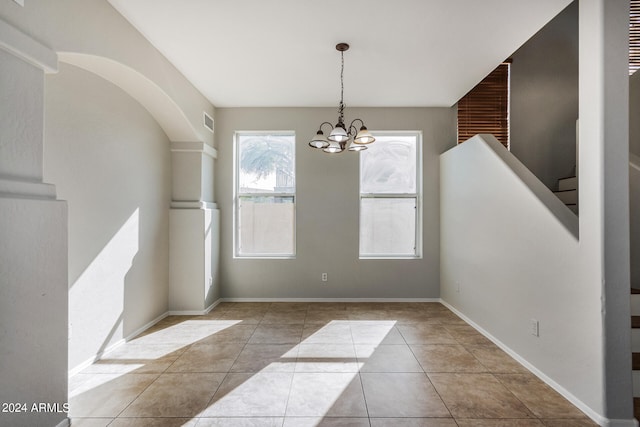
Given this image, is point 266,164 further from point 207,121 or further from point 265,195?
point 207,121

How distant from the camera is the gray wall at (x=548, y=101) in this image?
15.6 ft

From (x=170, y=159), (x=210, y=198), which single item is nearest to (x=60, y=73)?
(x=170, y=159)

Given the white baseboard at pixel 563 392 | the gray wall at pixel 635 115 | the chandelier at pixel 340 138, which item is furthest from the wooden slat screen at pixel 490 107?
the white baseboard at pixel 563 392

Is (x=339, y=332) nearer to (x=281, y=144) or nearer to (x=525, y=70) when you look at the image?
(x=281, y=144)

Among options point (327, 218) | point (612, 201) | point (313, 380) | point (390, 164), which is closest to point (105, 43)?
point (313, 380)

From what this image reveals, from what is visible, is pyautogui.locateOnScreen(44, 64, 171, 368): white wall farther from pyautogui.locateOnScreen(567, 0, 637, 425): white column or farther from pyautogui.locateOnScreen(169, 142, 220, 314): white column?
pyautogui.locateOnScreen(567, 0, 637, 425): white column

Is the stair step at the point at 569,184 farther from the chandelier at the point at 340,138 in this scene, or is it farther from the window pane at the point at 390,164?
the chandelier at the point at 340,138

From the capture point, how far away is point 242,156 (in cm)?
505

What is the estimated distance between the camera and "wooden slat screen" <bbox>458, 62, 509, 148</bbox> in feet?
15.7

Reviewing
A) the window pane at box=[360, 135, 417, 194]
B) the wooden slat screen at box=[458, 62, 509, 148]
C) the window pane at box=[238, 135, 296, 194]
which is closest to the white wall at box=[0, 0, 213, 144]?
the window pane at box=[238, 135, 296, 194]

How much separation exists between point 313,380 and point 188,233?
2.67 m

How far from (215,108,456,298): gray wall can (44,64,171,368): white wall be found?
1.12 m

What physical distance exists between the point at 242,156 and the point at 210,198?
851mm

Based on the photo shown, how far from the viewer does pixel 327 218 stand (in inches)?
194
